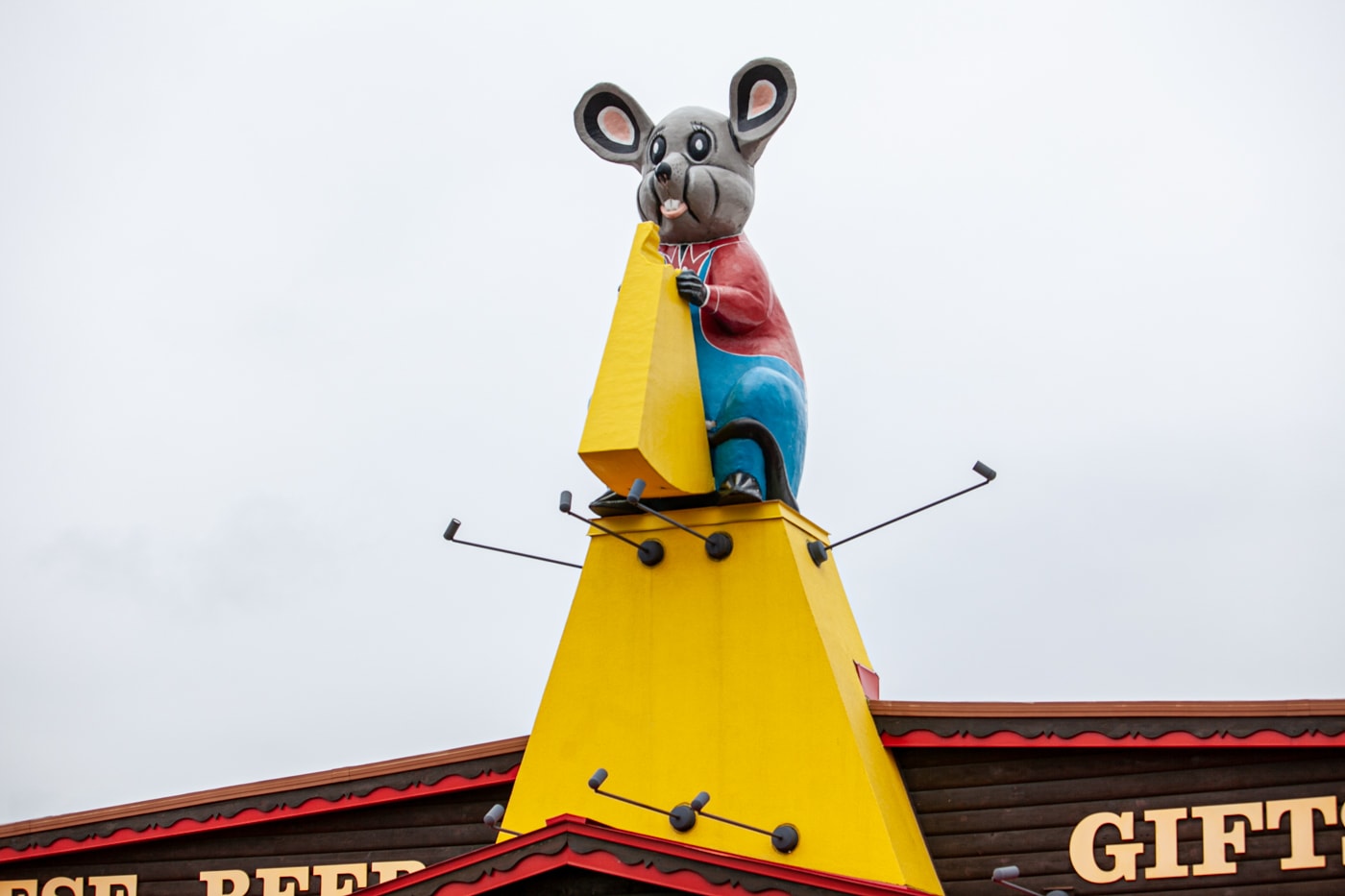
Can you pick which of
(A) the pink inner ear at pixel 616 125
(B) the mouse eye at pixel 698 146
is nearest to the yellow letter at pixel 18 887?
(A) the pink inner ear at pixel 616 125

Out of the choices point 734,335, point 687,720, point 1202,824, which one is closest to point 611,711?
point 687,720

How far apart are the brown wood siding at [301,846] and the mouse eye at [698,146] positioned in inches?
177

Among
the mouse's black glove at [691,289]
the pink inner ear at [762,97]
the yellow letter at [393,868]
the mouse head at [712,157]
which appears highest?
the pink inner ear at [762,97]

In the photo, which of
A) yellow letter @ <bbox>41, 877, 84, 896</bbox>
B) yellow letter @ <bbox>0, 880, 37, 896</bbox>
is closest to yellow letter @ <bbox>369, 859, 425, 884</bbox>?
yellow letter @ <bbox>41, 877, 84, 896</bbox>

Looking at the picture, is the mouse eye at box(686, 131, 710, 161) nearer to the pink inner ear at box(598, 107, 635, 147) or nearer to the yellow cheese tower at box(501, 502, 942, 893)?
the pink inner ear at box(598, 107, 635, 147)

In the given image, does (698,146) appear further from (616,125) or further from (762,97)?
(616,125)

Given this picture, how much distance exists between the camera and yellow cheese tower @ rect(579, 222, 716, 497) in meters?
10.9

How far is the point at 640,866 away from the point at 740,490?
305 centimetres

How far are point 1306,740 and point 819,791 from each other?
8.96 feet

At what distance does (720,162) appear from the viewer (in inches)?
492

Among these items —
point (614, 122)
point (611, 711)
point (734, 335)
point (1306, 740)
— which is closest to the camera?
point (1306, 740)

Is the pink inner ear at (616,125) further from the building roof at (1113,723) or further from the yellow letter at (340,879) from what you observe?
the yellow letter at (340,879)

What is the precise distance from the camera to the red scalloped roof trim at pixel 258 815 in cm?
1198

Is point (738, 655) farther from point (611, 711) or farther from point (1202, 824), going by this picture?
point (1202, 824)
